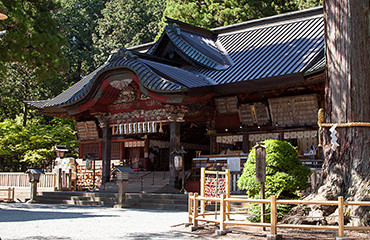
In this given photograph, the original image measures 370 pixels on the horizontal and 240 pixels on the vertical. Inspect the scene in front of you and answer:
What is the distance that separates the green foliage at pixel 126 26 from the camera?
133 ft

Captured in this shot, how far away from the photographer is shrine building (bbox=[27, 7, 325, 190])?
1702 cm

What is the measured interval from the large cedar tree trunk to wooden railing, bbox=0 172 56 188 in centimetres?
1385

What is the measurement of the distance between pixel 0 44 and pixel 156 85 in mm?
5628

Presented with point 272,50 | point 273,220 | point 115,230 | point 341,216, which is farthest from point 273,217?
point 272,50

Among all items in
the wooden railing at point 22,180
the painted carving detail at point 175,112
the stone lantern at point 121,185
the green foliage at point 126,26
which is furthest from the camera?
the green foliage at point 126,26

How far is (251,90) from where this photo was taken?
56.7 feet

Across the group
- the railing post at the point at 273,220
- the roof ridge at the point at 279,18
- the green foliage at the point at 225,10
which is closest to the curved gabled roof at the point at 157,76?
the roof ridge at the point at 279,18

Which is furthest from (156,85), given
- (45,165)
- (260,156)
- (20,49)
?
(45,165)

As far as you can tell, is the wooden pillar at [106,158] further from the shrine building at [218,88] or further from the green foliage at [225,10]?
the green foliage at [225,10]

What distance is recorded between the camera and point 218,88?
17891mm

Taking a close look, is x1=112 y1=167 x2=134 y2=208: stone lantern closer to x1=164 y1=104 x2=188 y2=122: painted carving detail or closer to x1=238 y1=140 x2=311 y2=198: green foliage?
x1=164 y1=104 x2=188 y2=122: painted carving detail

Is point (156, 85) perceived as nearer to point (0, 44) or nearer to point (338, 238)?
point (0, 44)

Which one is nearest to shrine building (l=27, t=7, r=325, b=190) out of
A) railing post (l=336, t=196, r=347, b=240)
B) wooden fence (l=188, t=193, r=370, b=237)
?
wooden fence (l=188, t=193, r=370, b=237)

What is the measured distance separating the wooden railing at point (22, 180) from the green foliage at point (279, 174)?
12.2 m
